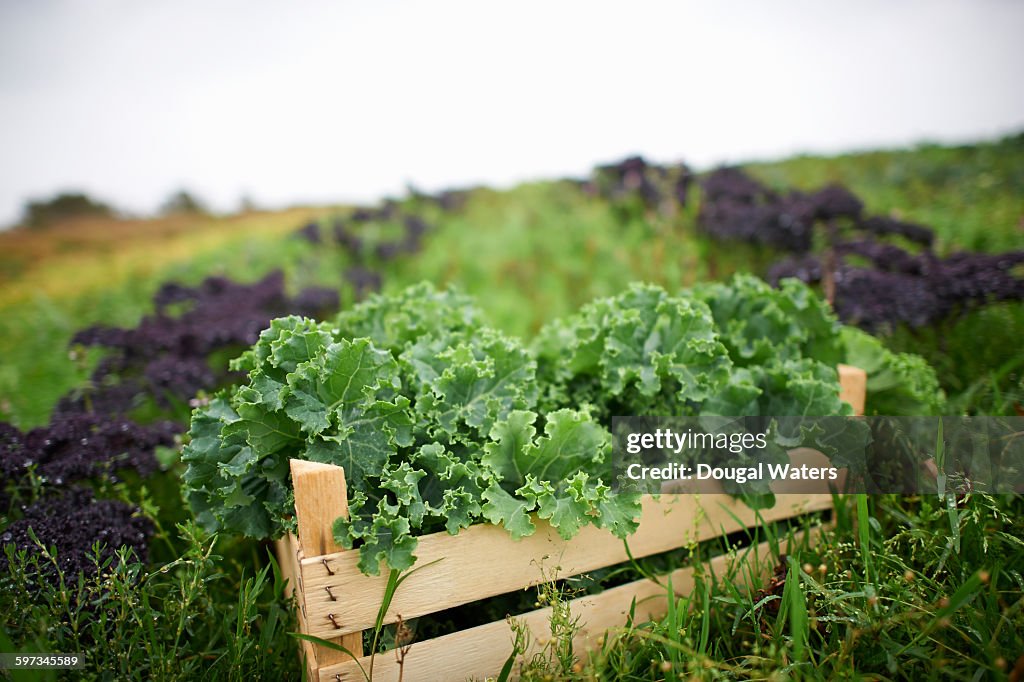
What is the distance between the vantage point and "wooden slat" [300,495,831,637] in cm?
187

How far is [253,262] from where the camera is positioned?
665 cm

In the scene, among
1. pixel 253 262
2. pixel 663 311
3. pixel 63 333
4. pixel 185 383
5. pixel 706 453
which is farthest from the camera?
pixel 253 262

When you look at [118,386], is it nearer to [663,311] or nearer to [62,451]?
[62,451]

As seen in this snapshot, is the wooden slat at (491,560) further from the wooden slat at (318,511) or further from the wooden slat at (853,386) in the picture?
the wooden slat at (853,386)

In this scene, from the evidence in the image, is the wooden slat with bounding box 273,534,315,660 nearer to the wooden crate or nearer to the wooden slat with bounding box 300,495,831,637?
the wooden crate

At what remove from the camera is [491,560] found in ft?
6.81

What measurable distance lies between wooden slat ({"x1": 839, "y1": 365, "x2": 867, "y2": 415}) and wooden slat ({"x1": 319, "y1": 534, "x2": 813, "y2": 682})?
31.7 inches

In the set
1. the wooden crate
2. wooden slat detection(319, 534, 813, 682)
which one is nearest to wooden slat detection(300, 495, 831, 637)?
the wooden crate

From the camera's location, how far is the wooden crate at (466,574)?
1.86 metres

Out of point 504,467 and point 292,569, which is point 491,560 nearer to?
point 504,467

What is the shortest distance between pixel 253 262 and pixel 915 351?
6106 mm

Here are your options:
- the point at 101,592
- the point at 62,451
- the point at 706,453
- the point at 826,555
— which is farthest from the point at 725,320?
the point at 62,451

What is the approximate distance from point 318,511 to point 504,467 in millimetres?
679

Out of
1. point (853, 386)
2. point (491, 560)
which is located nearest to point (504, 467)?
point (491, 560)
